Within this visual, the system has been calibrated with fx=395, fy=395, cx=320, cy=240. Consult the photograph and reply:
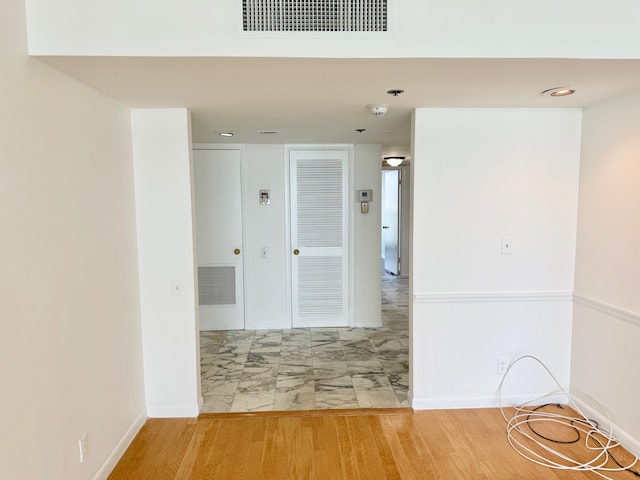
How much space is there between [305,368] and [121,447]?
65.1 inches

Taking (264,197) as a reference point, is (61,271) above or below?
below

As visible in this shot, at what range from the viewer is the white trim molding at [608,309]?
2320 millimetres

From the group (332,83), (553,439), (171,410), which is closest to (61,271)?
(171,410)

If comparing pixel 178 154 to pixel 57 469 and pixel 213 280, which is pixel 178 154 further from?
pixel 213 280

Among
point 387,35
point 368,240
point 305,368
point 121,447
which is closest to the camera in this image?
point 387,35

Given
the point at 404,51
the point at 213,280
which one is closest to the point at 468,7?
the point at 404,51

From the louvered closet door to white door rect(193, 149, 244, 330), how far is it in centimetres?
65

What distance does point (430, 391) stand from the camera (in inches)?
113

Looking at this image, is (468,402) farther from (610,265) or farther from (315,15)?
(315,15)

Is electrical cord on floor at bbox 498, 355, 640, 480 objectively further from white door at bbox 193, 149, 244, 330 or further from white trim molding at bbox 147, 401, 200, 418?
white door at bbox 193, 149, 244, 330

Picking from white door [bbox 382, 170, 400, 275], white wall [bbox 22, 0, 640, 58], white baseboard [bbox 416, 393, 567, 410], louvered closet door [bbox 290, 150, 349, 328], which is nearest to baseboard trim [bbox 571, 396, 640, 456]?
white baseboard [bbox 416, 393, 567, 410]

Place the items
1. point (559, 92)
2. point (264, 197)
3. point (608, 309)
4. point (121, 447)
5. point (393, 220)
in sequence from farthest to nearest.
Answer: point (393, 220), point (264, 197), point (608, 309), point (121, 447), point (559, 92)

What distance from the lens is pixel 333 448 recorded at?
247cm

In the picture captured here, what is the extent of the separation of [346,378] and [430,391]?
817mm
